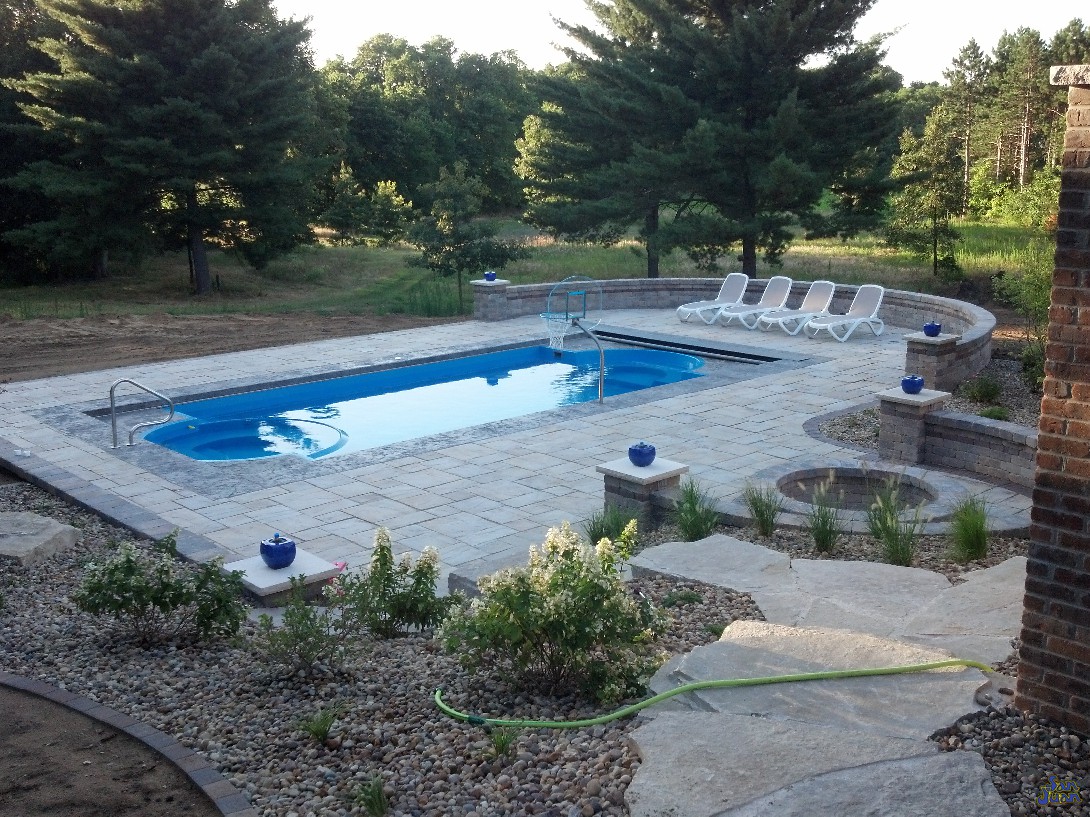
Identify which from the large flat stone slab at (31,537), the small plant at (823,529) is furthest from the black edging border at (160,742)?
the small plant at (823,529)

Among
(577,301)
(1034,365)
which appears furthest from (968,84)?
Answer: (1034,365)

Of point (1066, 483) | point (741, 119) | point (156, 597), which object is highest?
point (741, 119)

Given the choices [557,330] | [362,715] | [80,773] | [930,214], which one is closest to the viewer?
[80,773]

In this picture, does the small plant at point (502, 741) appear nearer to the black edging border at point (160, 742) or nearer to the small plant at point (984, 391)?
the black edging border at point (160, 742)

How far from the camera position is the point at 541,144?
21.3 m

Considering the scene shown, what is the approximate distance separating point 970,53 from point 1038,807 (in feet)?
166

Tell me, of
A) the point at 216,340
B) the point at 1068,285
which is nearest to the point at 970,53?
the point at 216,340

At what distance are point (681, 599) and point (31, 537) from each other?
3815 millimetres

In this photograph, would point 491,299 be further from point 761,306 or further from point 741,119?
point 741,119

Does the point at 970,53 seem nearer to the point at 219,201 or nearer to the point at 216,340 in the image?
the point at 219,201

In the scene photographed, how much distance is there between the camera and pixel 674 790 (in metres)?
2.80

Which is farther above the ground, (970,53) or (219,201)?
(970,53)

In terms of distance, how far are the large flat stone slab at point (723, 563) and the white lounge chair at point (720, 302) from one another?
10021 mm

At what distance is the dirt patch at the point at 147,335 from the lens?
13.1m
